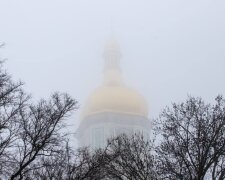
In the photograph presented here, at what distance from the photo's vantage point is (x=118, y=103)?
3460 inches

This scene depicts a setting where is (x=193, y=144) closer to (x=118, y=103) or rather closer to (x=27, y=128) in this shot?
(x=27, y=128)

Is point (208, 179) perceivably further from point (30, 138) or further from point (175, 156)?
point (30, 138)

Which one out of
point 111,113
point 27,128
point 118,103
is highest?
point 118,103

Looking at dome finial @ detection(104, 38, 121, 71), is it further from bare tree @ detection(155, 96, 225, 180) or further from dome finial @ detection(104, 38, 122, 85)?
bare tree @ detection(155, 96, 225, 180)

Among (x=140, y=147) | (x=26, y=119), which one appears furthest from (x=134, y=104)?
(x=26, y=119)

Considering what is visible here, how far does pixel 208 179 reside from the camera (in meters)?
19.9

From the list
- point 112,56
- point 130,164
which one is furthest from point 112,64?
point 130,164

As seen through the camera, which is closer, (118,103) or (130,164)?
(130,164)

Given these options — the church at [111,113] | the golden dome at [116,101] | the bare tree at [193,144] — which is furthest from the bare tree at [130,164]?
the golden dome at [116,101]

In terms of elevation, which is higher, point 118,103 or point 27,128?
point 118,103

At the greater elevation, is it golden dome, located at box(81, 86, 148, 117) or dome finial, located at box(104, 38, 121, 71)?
dome finial, located at box(104, 38, 121, 71)

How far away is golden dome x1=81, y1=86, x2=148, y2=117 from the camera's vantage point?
8694 centimetres

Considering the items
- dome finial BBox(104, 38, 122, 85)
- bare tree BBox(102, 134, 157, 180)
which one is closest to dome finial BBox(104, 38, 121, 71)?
dome finial BBox(104, 38, 122, 85)

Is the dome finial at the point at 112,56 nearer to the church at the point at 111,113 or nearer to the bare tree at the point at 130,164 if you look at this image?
the church at the point at 111,113
